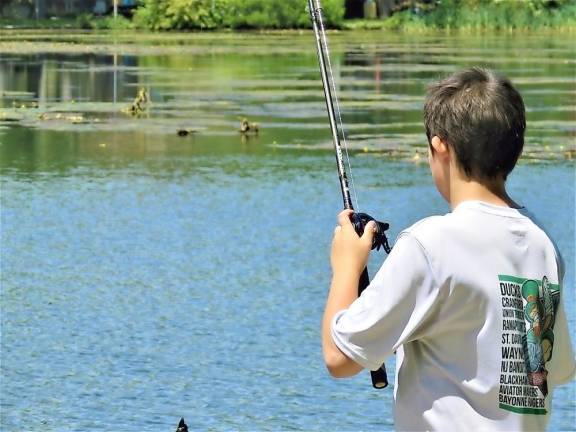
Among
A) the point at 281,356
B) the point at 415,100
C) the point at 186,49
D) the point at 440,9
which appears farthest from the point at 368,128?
the point at 440,9

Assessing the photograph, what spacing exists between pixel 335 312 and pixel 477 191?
332 mm

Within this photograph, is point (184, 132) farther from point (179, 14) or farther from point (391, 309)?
point (179, 14)

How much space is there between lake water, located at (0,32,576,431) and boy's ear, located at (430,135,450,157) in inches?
164

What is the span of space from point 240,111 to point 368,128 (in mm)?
2994

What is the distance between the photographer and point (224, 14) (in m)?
63.8

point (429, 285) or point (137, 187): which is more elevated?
point (429, 285)

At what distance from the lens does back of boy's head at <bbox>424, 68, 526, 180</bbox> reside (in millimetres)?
2820

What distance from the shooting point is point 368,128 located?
20438 mm

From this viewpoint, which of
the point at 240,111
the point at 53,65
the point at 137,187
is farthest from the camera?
the point at 53,65

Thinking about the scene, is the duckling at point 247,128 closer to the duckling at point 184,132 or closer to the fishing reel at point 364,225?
the duckling at point 184,132

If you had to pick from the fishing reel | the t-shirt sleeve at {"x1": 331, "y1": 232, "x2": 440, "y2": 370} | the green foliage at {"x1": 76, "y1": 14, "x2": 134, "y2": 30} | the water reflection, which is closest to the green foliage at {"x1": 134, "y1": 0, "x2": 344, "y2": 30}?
the green foliage at {"x1": 76, "y1": 14, "x2": 134, "y2": 30}

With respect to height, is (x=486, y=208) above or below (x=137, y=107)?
above

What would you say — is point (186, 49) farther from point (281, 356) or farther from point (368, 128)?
point (281, 356)

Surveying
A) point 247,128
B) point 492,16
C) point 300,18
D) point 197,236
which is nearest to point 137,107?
point 247,128
